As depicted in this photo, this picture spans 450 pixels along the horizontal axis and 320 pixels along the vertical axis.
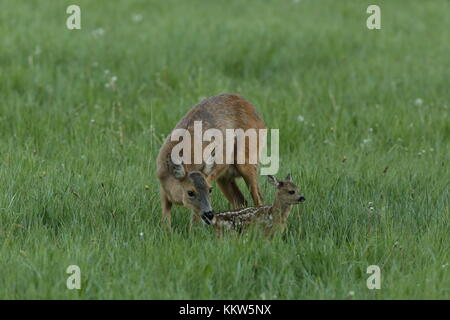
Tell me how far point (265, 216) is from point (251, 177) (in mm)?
850

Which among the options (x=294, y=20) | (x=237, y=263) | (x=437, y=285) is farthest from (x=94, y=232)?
(x=294, y=20)

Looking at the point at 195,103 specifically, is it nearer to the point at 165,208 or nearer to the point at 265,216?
the point at 165,208

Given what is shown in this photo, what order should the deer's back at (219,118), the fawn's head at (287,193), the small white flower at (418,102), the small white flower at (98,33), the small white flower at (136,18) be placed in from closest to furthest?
the fawn's head at (287,193) < the deer's back at (219,118) < the small white flower at (418,102) < the small white flower at (98,33) < the small white flower at (136,18)

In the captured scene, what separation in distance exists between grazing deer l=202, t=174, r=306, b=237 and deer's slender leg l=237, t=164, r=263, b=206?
0.74m

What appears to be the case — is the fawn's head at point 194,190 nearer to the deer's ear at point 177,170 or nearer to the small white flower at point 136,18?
the deer's ear at point 177,170

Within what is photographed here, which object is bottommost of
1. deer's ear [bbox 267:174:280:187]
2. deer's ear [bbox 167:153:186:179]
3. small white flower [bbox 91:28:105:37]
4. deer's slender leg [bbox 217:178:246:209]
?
deer's slender leg [bbox 217:178:246:209]

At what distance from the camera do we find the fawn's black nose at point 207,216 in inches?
251

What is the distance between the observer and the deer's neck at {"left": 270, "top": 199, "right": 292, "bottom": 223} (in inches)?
257

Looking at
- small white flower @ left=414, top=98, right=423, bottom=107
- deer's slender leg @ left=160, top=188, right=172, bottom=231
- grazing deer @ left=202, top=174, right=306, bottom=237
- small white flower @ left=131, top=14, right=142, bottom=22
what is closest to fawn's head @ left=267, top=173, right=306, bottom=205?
grazing deer @ left=202, top=174, right=306, bottom=237

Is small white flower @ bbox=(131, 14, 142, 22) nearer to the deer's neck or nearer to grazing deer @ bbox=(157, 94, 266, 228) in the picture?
grazing deer @ bbox=(157, 94, 266, 228)

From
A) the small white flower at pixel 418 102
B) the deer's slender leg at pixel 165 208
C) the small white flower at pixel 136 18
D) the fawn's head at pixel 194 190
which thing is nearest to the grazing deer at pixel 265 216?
the fawn's head at pixel 194 190

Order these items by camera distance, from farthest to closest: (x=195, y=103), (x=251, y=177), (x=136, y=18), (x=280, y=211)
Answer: (x=136, y=18)
(x=195, y=103)
(x=251, y=177)
(x=280, y=211)

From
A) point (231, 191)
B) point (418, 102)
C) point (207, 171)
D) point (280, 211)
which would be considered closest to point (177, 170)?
point (207, 171)

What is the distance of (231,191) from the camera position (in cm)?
756
